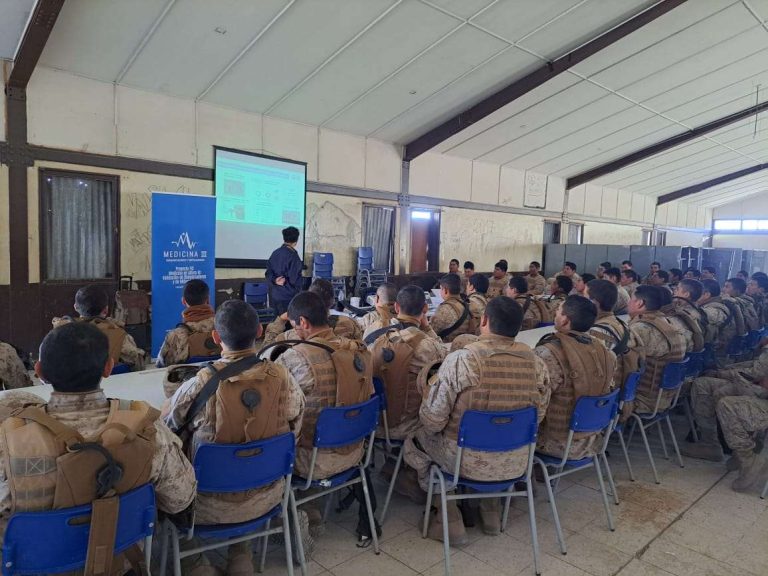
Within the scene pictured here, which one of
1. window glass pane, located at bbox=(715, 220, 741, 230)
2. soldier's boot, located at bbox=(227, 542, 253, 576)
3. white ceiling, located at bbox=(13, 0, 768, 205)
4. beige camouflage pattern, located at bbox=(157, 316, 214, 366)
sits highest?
white ceiling, located at bbox=(13, 0, 768, 205)

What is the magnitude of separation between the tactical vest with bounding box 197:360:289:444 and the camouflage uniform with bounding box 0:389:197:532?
22cm

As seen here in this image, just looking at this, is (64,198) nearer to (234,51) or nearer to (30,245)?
(30,245)

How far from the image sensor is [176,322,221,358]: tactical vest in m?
3.15

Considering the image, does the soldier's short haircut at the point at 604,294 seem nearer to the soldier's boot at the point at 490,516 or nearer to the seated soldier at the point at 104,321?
the soldier's boot at the point at 490,516

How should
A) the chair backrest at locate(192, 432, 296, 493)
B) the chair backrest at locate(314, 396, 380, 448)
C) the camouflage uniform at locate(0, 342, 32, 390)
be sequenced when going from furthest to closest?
the camouflage uniform at locate(0, 342, 32, 390) < the chair backrest at locate(314, 396, 380, 448) < the chair backrest at locate(192, 432, 296, 493)

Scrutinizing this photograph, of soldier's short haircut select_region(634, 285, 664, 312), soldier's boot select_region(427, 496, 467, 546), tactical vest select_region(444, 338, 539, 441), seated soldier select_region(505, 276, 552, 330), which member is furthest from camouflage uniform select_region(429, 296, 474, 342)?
tactical vest select_region(444, 338, 539, 441)

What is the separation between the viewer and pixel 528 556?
2.52 meters

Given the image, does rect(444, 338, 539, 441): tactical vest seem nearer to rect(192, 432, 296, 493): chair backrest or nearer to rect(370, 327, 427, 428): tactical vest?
rect(370, 327, 427, 428): tactical vest

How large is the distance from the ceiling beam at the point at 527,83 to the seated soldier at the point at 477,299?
4.26 meters

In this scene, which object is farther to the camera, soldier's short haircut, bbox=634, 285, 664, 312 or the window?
the window

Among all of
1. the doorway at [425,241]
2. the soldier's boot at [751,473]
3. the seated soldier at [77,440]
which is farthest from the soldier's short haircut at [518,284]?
the doorway at [425,241]

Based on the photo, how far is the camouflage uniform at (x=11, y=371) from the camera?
2.64m

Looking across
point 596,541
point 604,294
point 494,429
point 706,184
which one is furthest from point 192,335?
point 706,184

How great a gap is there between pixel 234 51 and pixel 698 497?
613 cm
